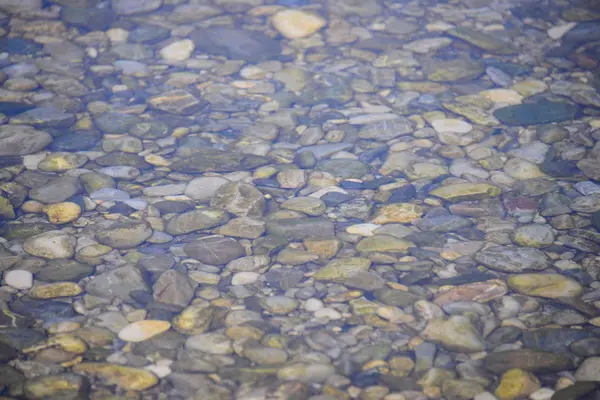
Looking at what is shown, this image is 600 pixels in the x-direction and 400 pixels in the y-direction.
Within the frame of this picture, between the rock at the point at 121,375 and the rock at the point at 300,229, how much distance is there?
5.28 ft

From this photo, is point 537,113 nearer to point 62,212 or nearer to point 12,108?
point 62,212

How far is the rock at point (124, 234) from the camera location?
Result: 15.1ft

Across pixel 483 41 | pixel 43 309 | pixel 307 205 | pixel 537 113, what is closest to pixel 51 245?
pixel 43 309

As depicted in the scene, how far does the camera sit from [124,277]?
4223mm

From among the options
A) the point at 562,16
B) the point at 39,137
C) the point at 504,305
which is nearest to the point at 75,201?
the point at 39,137

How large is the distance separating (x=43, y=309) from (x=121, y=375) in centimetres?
88

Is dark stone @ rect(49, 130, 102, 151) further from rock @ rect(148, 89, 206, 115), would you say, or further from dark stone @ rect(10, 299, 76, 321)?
dark stone @ rect(10, 299, 76, 321)

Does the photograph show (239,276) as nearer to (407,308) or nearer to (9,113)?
(407,308)

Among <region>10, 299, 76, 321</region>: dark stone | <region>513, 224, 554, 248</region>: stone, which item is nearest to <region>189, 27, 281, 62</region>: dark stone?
<region>513, 224, 554, 248</region>: stone

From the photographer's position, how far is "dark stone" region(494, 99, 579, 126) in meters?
6.09

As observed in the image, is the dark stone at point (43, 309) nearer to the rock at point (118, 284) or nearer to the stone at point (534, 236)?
the rock at point (118, 284)

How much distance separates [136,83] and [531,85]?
14.6ft

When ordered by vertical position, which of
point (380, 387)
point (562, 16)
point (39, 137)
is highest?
point (562, 16)

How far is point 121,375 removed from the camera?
352 centimetres
